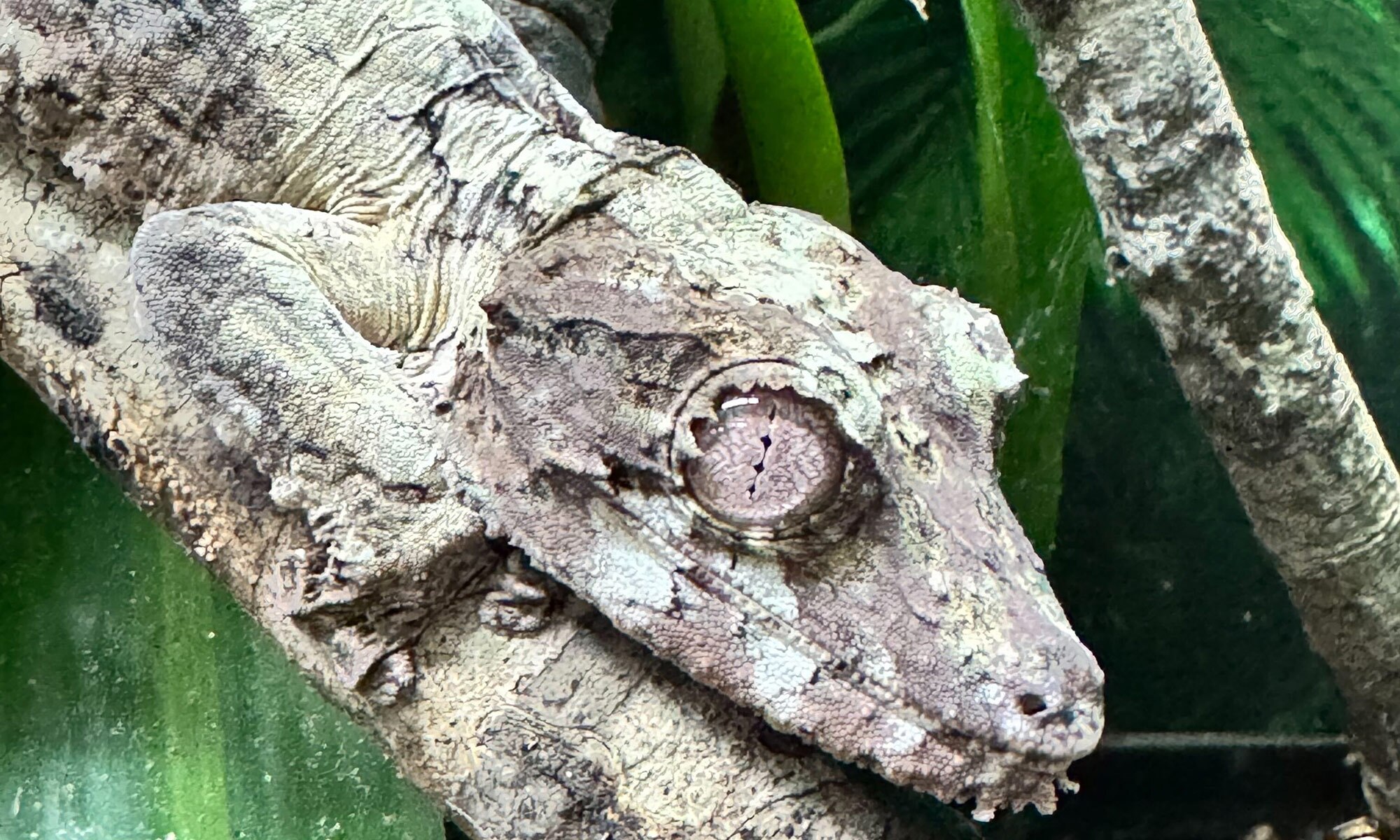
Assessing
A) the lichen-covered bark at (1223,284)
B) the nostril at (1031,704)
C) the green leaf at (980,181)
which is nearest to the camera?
the nostril at (1031,704)

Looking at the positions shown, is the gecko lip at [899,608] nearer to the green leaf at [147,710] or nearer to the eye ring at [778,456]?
the eye ring at [778,456]

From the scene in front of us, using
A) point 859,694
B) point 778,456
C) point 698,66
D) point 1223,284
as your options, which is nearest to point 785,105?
point 698,66

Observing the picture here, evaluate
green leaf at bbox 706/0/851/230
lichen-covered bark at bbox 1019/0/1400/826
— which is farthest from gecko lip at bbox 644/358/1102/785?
green leaf at bbox 706/0/851/230

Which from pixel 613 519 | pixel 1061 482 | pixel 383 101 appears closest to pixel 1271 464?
pixel 1061 482

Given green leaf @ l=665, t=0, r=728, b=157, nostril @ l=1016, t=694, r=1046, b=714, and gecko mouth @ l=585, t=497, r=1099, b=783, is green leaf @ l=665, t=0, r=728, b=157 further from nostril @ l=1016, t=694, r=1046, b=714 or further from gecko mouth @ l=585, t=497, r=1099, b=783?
nostril @ l=1016, t=694, r=1046, b=714

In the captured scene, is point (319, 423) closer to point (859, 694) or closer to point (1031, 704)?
point (859, 694)

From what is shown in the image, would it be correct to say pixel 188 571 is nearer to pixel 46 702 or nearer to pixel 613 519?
pixel 46 702

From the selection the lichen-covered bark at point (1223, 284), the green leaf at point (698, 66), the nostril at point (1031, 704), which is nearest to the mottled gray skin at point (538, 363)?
the nostril at point (1031, 704)
